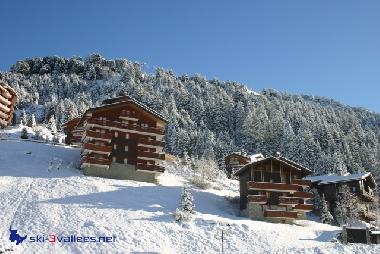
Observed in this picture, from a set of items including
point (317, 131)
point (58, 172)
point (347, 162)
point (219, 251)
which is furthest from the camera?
point (317, 131)

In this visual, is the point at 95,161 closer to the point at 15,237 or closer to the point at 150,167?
the point at 150,167

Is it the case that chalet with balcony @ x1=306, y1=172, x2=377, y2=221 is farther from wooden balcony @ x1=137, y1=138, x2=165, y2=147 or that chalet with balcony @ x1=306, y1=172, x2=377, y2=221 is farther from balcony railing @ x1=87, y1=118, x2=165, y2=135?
balcony railing @ x1=87, y1=118, x2=165, y2=135

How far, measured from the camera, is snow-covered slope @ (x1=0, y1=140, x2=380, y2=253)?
3378 cm

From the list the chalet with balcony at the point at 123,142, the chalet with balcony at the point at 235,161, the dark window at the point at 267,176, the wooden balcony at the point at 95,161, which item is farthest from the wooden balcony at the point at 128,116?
the chalet with balcony at the point at 235,161

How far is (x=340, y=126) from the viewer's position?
16150 cm

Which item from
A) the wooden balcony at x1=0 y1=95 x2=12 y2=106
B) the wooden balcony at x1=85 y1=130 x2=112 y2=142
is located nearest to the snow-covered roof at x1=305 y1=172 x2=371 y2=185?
the wooden balcony at x1=85 y1=130 x2=112 y2=142

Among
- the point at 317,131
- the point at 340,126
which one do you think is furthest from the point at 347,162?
the point at 340,126

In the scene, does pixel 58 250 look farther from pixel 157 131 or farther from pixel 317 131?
pixel 317 131

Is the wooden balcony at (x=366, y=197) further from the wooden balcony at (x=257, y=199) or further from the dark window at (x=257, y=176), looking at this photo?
the wooden balcony at (x=257, y=199)

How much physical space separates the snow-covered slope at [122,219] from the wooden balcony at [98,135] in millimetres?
3942

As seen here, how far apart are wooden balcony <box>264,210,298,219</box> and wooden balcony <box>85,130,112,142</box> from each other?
1794 cm

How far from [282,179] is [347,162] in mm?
76828

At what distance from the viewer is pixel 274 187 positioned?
165 ft

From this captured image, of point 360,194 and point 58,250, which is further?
point 360,194
